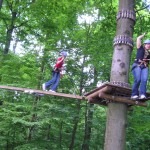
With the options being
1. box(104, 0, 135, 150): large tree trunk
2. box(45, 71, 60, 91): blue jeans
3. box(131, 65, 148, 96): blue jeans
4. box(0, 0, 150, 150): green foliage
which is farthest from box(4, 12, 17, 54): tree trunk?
box(131, 65, 148, 96): blue jeans

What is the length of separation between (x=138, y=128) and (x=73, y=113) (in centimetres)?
248

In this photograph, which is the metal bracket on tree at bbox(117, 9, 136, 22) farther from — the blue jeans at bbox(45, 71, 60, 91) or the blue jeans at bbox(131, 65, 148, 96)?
the blue jeans at bbox(45, 71, 60, 91)

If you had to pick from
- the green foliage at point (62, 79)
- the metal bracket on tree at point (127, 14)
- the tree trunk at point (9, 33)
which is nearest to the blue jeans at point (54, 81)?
the green foliage at point (62, 79)

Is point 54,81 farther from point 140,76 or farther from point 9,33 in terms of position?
point 9,33

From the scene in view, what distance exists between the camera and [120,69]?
4.99m

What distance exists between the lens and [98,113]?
40.1 feet

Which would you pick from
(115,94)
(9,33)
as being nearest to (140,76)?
(115,94)

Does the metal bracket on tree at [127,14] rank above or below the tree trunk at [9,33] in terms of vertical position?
below

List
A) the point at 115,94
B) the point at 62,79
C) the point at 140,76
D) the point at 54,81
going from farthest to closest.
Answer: the point at 62,79 < the point at 54,81 < the point at 140,76 < the point at 115,94

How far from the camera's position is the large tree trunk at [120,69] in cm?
467

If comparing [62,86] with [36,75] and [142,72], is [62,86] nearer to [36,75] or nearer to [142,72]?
[36,75]

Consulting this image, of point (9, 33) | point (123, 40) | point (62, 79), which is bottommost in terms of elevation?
point (62, 79)

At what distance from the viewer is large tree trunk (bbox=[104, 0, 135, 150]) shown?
467cm

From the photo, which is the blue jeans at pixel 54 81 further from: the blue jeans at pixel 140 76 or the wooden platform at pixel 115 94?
the blue jeans at pixel 140 76
